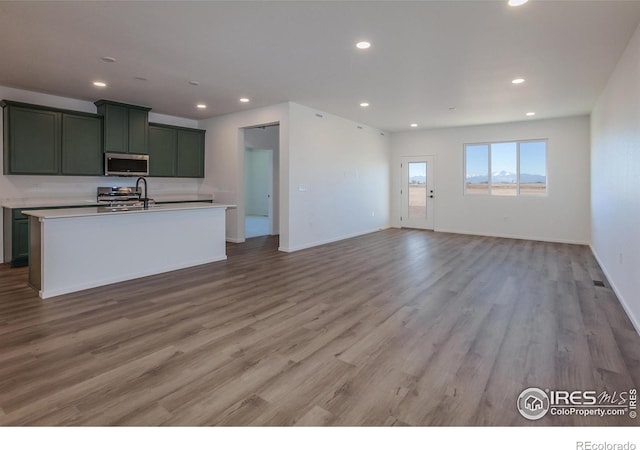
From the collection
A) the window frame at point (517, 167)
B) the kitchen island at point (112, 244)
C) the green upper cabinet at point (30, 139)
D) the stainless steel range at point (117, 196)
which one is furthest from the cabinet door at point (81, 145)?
the window frame at point (517, 167)

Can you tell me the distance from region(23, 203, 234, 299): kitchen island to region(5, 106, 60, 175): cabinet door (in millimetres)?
1797

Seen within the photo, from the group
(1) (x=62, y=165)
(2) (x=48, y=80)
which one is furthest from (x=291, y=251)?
(2) (x=48, y=80)

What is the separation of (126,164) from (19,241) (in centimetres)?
212

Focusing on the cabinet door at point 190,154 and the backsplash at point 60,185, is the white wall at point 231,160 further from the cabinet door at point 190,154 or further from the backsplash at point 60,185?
the backsplash at point 60,185

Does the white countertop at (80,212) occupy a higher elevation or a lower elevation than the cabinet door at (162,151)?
lower

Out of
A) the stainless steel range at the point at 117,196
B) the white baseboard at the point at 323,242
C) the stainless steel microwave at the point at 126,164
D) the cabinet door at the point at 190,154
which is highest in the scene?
the cabinet door at the point at 190,154

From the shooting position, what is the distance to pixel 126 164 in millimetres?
6641

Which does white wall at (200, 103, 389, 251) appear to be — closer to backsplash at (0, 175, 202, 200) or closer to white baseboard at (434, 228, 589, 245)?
backsplash at (0, 175, 202, 200)

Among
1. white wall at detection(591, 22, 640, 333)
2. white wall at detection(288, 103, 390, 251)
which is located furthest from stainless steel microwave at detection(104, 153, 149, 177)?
white wall at detection(591, 22, 640, 333)

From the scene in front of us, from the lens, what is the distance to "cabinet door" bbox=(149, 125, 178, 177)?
23.5ft

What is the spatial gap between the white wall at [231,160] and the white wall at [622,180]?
4.77 meters

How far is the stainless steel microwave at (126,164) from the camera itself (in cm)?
638

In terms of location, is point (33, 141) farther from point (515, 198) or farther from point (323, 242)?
point (515, 198)

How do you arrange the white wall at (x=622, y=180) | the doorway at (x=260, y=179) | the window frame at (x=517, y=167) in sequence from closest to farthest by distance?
the white wall at (x=622, y=180)
the window frame at (x=517, y=167)
the doorway at (x=260, y=179)
